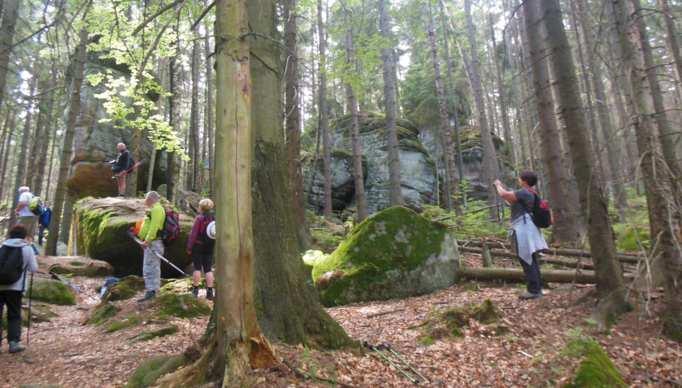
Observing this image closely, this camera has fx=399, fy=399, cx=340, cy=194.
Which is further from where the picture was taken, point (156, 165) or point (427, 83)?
point (427, 83)

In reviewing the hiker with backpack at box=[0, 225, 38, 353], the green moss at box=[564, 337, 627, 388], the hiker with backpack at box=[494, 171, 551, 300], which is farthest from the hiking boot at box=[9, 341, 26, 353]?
the hiker with backpack at box=[494, 171, 551, 300]

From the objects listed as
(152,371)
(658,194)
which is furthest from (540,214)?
(152,371)

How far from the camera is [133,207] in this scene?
11500 mm

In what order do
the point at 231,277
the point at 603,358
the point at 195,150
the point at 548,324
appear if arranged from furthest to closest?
the point at 195,150 → the point at 548,324 → the point at 603,358 → the point at 231,277

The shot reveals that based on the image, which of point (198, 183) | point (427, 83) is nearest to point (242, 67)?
point (198, 183)

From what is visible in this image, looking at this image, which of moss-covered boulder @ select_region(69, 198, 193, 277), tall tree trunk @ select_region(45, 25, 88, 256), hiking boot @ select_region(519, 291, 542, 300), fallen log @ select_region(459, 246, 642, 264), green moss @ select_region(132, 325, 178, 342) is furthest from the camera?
tall tree trunk @ select_region(45, 25, 88, 256)

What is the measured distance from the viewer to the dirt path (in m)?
4.25

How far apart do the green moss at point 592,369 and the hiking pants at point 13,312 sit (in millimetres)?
6816

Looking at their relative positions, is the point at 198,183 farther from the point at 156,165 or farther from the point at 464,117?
the point at 464,117

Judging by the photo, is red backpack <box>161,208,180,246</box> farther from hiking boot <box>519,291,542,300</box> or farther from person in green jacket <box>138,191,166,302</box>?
hiking boot <box>519,291,542,300</box>

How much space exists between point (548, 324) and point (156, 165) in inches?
686

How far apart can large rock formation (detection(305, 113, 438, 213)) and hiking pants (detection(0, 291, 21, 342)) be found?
53.3 ft

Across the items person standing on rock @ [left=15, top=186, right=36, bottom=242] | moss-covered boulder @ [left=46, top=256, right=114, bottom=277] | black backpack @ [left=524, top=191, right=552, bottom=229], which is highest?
person standing on rock @ [left=15, top=186, right=36, bottom=242]

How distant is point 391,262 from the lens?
24.5 feet
